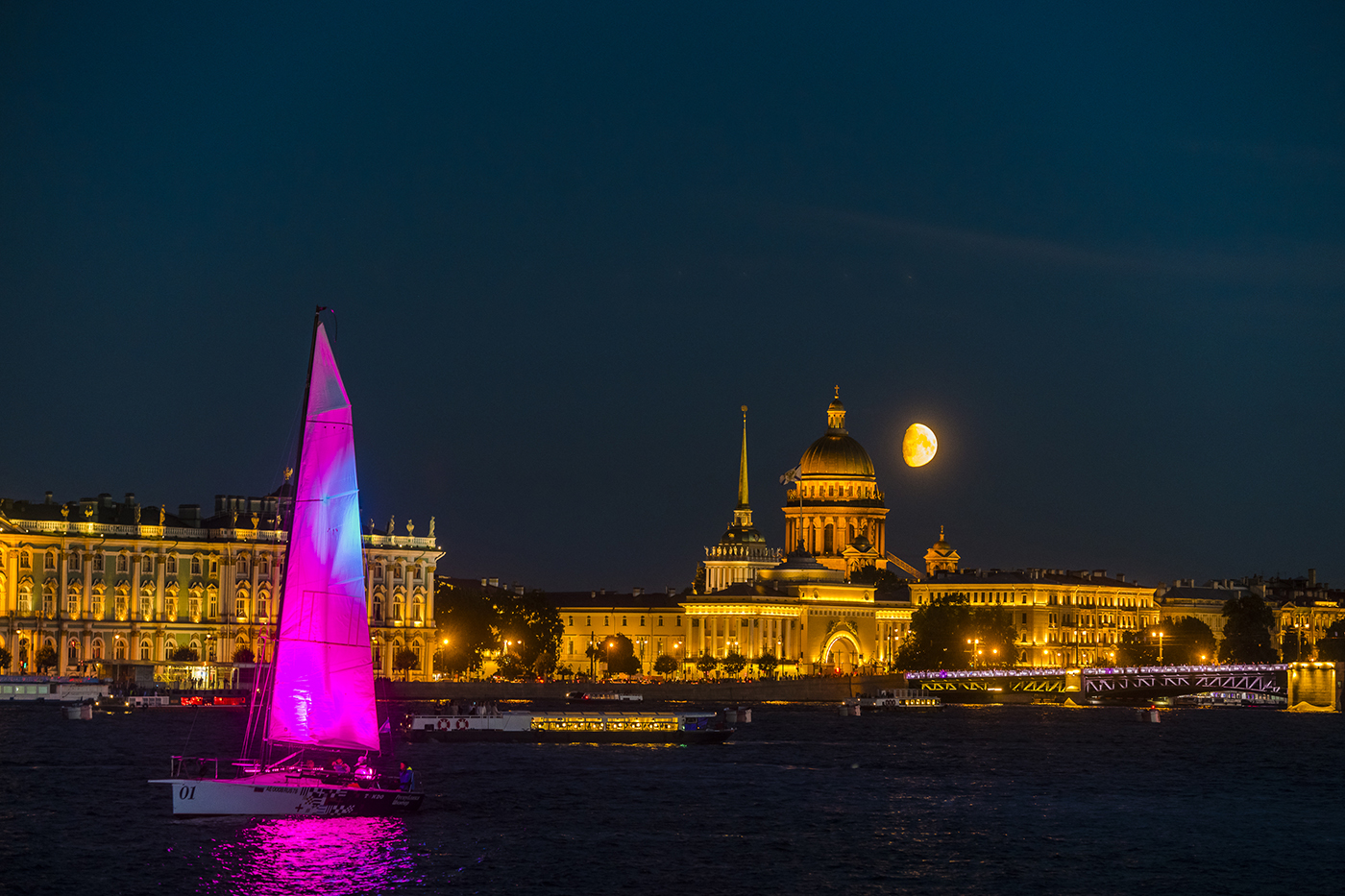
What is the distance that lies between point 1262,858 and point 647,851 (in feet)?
47.0

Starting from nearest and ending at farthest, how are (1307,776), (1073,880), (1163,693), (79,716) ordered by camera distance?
(1073,880) → (1307,776) → (79,716) → (1163,693)

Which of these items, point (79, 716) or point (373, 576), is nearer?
point (79, 716)

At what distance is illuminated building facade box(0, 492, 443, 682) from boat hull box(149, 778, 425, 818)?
79.5m

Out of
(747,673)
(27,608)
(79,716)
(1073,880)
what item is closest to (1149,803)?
(1073,880)

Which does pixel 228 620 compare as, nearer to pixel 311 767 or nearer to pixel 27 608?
pixel 27 608

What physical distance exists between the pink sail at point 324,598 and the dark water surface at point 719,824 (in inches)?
119

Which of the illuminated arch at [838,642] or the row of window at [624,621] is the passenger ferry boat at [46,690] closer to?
the row of window at [624,621]

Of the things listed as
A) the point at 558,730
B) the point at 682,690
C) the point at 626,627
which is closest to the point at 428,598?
the point at 682,690

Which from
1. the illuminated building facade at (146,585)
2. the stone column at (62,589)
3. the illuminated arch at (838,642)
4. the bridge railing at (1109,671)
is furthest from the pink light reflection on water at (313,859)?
the illuminated arch at (838,642)

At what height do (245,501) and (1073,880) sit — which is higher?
(245,501)

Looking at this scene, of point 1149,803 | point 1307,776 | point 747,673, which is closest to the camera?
point 1149,803

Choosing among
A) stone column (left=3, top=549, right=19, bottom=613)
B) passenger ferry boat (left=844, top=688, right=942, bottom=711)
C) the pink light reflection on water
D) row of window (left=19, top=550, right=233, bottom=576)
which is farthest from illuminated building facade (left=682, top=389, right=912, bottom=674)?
the pink light reflection on water

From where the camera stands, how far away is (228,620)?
459 ft

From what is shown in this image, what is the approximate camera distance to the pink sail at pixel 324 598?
46594 mm
